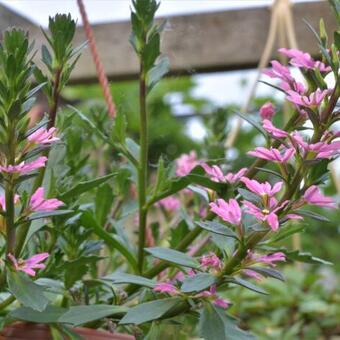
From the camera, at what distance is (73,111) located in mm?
706

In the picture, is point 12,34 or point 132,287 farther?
point 132,287

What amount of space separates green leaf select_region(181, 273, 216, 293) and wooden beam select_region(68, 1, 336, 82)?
5.09ft

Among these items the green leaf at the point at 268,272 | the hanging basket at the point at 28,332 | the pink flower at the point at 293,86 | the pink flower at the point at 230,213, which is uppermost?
the pink flower at the point at 293,86

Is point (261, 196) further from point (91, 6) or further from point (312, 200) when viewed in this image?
point (91, 6)

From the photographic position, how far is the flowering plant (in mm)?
547

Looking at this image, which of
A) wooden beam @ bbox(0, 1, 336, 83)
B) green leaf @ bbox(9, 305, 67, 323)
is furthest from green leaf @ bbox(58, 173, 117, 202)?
wooden beam @ bbox(0, 1, 336, 83)

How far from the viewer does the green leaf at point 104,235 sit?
72 cm

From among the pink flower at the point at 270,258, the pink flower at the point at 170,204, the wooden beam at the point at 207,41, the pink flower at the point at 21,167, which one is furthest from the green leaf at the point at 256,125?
the wooden beam at the point at 207,41

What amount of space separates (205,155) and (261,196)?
497mm

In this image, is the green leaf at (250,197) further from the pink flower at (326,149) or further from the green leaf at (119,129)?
the green leaf at (119,129)

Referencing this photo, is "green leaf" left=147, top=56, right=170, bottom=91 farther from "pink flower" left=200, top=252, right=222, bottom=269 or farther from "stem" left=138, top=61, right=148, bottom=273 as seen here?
"pink flower" left=200, top=252, right=222, bottom=269

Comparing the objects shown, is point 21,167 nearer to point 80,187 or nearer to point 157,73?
point 80,187

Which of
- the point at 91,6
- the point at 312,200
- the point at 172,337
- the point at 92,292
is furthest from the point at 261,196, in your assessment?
the point at 91,6

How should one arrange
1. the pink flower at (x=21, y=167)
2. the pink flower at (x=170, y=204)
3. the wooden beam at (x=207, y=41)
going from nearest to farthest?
the pink flower at (x=21, y=167) → the pink flower at (x=170, y=204) → the wooden beam at (x=207, y=41)
